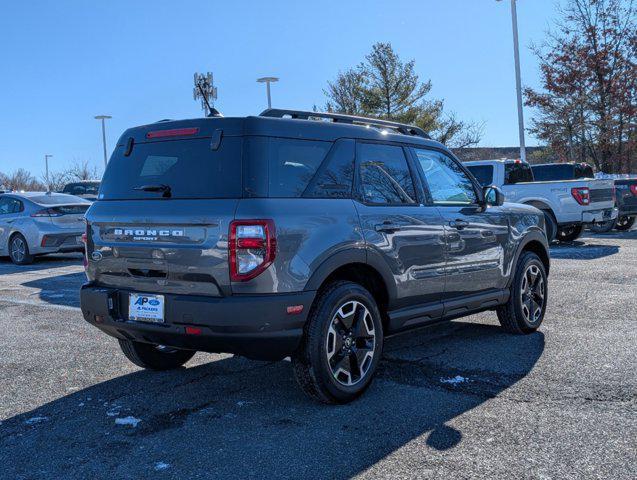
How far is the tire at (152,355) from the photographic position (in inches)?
207

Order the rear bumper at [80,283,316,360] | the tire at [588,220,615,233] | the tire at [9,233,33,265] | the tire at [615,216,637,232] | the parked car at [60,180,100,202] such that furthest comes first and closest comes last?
1. the parked car at [60,180,100,202]
2. the tire at [615,216,637,232]
3. the tire at [588,220,615,233]
4. the tire at [9,233,33,265]
5. the rear bumper at [80,283,316,360]

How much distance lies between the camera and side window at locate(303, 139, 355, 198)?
14.5 ft

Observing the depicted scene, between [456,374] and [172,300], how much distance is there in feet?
7.15

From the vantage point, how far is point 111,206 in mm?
4656

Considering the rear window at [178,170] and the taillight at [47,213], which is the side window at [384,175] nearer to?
the rear window at [178,170]

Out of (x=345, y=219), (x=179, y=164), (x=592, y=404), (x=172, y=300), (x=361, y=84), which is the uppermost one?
(x=361, y=84)

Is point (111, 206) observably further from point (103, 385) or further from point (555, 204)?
point (555, 204)

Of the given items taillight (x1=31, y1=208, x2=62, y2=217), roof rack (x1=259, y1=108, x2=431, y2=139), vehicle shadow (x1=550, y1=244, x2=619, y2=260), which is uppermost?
roof rack (x1=259, y1=108, x2=431, y2=139)

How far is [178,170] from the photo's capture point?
441 cm

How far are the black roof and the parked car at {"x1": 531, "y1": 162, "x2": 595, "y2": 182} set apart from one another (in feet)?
48.0

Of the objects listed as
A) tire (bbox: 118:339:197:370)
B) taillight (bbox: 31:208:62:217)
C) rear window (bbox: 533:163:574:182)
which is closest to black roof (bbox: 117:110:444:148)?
tire (bbox: 118:339:197:370)

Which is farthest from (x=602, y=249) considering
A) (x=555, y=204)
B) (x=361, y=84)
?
(x=361, y=84)

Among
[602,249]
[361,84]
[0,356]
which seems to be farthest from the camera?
[361,84]

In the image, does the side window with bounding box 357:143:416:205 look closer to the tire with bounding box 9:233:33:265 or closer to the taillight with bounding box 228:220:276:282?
the taillight with bounding box 228:220:276:282
